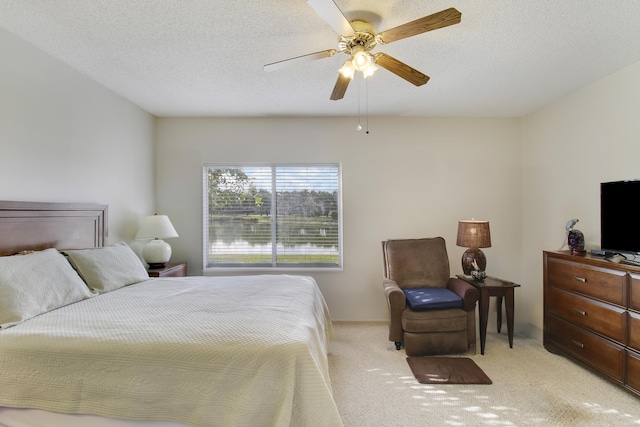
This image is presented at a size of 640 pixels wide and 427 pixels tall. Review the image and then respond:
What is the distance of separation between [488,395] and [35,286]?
10.4ft

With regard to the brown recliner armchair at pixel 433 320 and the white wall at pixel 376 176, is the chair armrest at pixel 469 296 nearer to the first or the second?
the brown recliner armchair at pixel 433 320

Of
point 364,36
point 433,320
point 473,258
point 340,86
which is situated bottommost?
point 433,320

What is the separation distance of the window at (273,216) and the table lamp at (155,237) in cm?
65

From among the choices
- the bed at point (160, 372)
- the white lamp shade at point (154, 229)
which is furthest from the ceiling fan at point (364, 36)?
the white lamp shade at point (154, 229)

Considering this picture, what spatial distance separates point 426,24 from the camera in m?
1.61

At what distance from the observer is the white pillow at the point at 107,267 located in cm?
234

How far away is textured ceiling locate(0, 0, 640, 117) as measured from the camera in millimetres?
1870

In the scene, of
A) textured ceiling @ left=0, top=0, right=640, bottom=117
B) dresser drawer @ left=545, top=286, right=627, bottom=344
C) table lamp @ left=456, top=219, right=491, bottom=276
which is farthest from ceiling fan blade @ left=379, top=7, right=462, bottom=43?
dresser drawer @ left=545, top=286, right=627, bottom=344

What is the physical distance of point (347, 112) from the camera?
12.4ft

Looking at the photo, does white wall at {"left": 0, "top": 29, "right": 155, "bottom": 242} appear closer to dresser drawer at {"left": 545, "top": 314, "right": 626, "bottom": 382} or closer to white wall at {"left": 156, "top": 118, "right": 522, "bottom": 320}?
white wall at {"left": 156, "top": 118, "right": 522, "bottom": 320}

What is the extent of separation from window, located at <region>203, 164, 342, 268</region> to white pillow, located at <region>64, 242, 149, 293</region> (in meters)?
1.31

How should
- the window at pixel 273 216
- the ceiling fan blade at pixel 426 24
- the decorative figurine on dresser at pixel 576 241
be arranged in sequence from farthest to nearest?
the window at pixel 273 216 < the decorative figurine on dresser at pixel 576 241 < the ceiling fan blade at pixel 426 24

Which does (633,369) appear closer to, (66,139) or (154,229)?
(154,229)

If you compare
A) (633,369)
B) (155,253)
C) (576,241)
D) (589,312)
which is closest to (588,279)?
(589,312)
